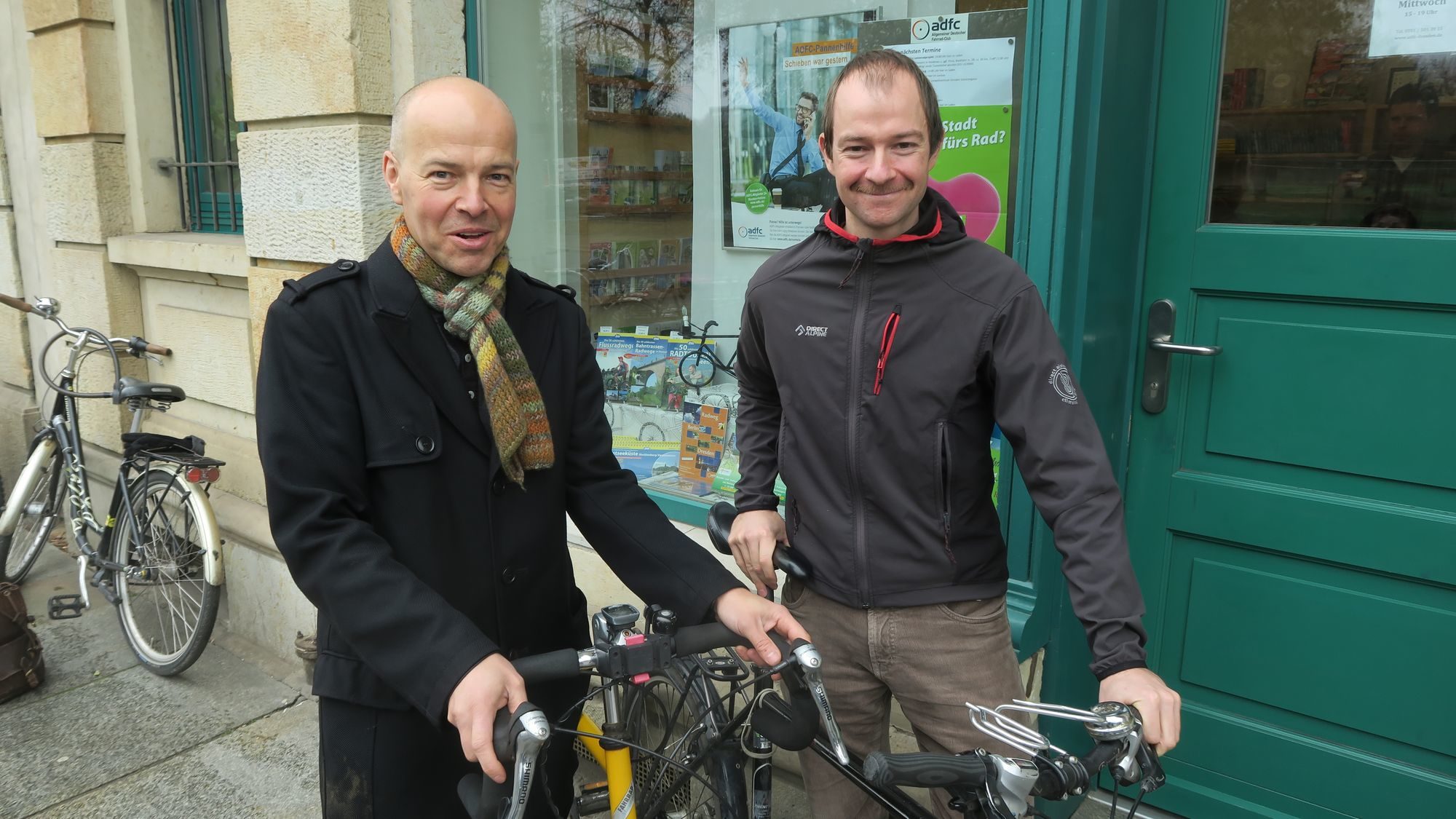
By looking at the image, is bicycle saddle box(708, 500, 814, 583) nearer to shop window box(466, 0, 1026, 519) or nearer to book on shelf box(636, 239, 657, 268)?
shop window box(466, 0, 1026, 519)

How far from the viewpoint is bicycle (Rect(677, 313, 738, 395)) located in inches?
158

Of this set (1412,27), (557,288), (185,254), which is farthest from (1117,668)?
(185,254)

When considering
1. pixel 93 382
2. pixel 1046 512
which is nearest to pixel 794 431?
pixel 1046 512

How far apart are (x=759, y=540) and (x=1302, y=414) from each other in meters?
1.51

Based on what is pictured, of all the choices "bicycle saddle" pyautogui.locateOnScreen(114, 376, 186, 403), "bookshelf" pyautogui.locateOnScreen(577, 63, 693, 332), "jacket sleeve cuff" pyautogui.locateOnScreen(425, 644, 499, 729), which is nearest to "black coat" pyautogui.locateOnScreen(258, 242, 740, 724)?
"jacket sleeve cuff" pyautogui.locateOnScreen(425, 644, 499, 729)

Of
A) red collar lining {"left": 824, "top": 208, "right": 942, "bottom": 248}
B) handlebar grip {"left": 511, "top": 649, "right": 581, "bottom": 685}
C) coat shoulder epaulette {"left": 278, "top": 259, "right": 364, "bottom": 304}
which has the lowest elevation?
handlebar grip {"left": 511, "top": 649, "right": 581, "bottom": 685}

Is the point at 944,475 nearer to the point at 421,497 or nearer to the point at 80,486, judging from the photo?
the point at 421,497

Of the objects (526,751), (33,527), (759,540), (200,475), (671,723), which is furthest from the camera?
(33,527)

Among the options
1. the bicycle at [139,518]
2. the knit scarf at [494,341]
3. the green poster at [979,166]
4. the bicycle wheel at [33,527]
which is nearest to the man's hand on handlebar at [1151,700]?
the knit scarf at [494,341]

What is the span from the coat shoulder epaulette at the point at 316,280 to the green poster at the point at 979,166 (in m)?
Result: 1.71

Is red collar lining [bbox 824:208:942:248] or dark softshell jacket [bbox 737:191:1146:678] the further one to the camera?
red collar lining [bbox 824:208:942:248]

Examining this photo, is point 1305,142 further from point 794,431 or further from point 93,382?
point 93,382

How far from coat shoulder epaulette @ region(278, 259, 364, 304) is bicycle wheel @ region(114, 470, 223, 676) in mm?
3226

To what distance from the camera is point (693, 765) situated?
6.77 ft
